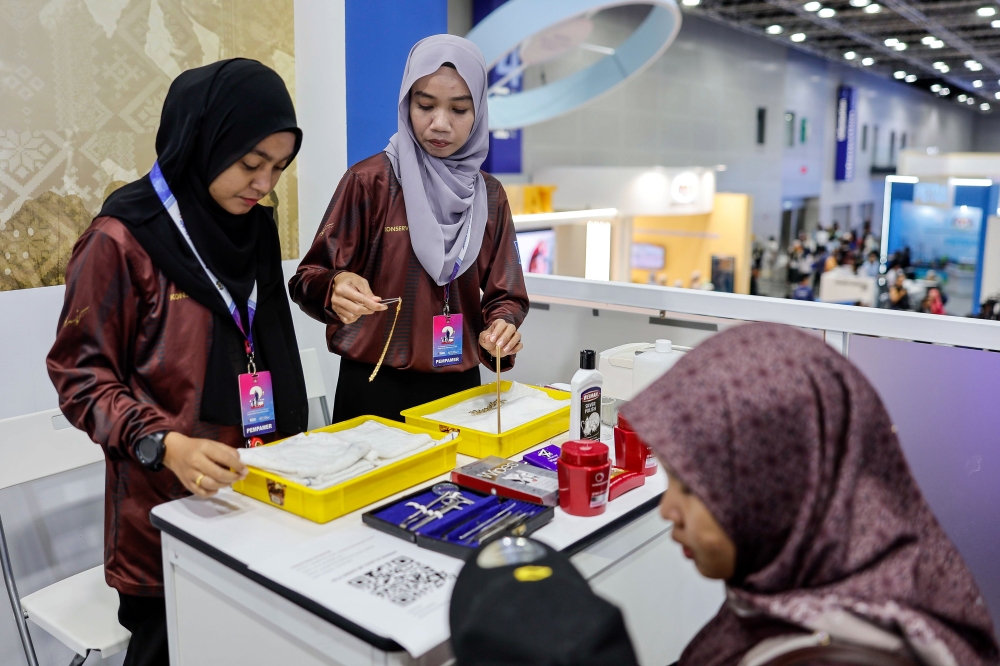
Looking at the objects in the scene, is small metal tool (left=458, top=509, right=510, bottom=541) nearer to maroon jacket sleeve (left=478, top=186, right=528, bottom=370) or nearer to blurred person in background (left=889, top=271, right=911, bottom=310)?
maroon jacket sleeve (left=478, top=186, right=528, bottom=370)

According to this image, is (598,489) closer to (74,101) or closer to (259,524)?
(259,524)

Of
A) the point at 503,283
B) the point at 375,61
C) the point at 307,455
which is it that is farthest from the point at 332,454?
the point at 375,61

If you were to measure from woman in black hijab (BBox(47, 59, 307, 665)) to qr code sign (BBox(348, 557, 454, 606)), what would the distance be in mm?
400

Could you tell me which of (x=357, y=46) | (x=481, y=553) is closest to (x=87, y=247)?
(x=481, y=553)

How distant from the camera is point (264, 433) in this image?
1.71 meters

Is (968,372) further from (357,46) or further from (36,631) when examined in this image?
(36,631)

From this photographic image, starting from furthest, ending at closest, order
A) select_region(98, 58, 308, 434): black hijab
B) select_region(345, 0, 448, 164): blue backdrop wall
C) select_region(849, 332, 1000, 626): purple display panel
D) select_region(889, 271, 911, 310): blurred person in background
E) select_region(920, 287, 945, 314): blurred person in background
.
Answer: select_region(889, 271, 911, 310): blurred person in background → select_region(920, 287, 945, 314): blurred person in background → select_region(345, 0, 448, 164): blue backdrop wall → select_region(849, 332, 1000, 626): purple display panel → select_region(98, 58, 308, 434): black hijab

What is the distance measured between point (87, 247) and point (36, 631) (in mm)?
1678

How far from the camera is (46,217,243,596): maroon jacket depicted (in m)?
1.44

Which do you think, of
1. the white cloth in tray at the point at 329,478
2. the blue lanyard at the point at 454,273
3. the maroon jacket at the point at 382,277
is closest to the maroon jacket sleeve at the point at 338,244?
the maroon jacket at the point at 382,277

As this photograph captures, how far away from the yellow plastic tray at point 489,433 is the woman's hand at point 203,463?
52 centimetres

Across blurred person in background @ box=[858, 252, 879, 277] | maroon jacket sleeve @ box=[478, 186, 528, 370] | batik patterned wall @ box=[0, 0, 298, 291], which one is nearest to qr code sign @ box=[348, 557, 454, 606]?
maroon jacket sleeve @ box=[478, 186, 528, 370]

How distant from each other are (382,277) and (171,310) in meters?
0.61

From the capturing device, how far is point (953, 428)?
7.22 feet
